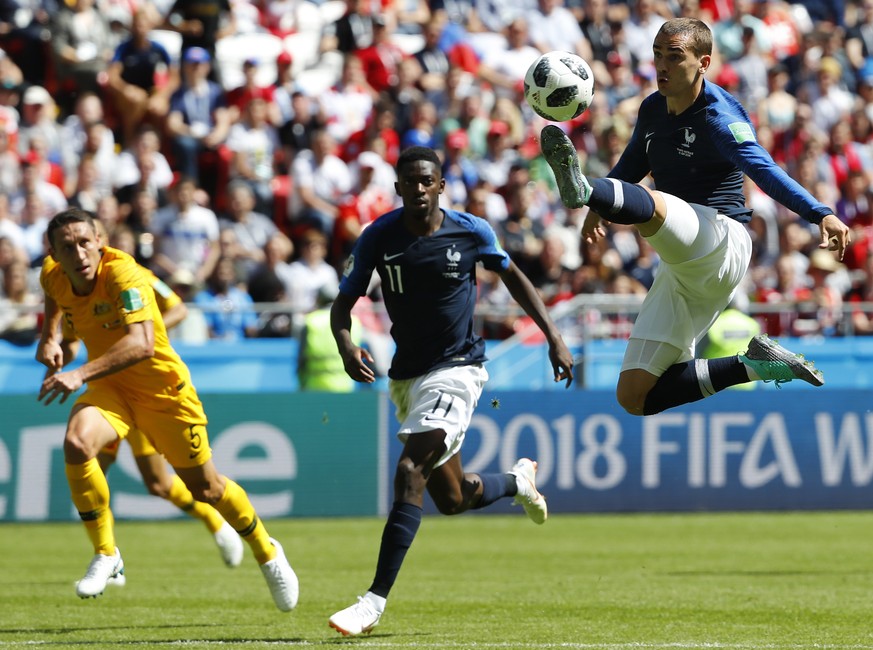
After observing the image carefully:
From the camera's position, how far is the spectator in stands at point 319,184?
17.7 meters

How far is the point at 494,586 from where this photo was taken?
10383 mm

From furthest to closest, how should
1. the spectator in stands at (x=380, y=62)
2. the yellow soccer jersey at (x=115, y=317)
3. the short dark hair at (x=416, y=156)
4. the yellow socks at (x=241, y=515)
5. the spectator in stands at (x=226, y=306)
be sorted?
the spectator in stands at (x=380, y=62)
the spectator in stands at (x=226, y=306)
the yellow socks at (x=241, y=515)
the yellow soccer jersey at (x=115, y=317)
the short dark hair at (x=416, y=156)

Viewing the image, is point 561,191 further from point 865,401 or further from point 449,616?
point 865,401

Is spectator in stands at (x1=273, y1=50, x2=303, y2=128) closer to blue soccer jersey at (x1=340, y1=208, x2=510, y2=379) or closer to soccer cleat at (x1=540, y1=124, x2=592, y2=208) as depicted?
blue soccer jersey at (x1=340, y1=208, x2=510, y2=379)

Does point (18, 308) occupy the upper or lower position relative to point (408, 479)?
lower

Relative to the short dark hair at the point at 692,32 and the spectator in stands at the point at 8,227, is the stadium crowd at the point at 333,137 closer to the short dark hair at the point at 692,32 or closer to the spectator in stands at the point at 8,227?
the spectator in stands at the point at 8,227

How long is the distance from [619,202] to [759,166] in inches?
30.5

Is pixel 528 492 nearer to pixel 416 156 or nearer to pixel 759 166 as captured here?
pixel 416 156

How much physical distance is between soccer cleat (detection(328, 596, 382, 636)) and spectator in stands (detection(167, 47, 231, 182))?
10996mm

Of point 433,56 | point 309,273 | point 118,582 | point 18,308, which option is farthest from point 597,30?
point 118,582

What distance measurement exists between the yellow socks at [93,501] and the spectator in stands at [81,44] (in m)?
10.3

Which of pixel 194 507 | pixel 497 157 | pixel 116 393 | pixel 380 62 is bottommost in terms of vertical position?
pixel 194 507

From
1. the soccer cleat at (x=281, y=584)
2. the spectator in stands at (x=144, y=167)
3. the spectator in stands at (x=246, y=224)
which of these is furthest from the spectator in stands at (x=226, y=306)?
the soccer cleat at (x=281, y=584)

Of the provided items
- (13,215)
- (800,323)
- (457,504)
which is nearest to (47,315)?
(457,504)
